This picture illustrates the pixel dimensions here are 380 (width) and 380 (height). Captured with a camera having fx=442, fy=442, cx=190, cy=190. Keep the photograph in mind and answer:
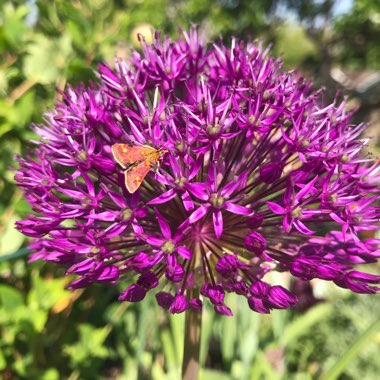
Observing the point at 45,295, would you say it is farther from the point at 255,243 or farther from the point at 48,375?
the point at 255,243

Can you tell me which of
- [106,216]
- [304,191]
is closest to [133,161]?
[106,216]

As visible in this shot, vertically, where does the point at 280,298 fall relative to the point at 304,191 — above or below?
below

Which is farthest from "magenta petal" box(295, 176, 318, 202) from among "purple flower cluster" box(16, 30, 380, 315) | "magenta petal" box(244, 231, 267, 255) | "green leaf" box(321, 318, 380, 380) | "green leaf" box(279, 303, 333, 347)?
"green leaf" box(279, 303, 333, 347)

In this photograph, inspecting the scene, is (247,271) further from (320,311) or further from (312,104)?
(320,311)

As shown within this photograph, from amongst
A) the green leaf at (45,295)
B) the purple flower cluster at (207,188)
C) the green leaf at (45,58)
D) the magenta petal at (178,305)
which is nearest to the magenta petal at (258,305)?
the purple flower cluster at (207,188)

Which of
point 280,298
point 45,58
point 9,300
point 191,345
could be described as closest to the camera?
point 280,298

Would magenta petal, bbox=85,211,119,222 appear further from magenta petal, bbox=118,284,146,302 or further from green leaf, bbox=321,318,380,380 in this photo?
green leaf, bbox=321,318,380,380

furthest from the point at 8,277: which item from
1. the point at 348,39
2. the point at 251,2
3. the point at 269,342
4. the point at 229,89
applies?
the point at 348,39

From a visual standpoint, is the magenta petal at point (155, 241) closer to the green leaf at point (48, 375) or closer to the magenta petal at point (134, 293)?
the magenta petal at point (134, 293)
